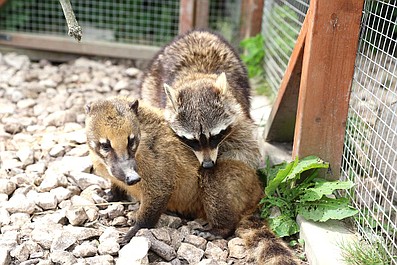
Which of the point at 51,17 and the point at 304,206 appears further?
the point at 51,17

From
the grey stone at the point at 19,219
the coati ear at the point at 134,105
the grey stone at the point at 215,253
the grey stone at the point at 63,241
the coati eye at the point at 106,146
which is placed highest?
the coati ear at the point at 134,105

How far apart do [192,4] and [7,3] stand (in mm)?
2348

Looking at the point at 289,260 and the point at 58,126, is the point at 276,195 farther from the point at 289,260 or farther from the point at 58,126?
the point at 58,126

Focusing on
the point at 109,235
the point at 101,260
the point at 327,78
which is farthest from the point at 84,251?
the point at 327,78

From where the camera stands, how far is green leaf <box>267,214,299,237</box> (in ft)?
11.5

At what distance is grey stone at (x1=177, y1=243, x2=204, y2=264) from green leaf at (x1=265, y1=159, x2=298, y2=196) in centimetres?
62

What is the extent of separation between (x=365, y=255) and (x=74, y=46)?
15.5ft

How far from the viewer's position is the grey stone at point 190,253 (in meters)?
3.29

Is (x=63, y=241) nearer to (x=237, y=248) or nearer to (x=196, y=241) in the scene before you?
(x=196, y=241)

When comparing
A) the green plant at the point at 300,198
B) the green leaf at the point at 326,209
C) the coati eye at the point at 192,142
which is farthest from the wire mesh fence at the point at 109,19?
the green leaf at the point at 326,209

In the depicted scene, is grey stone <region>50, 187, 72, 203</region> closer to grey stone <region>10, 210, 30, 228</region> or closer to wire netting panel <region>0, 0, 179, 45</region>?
grey stone <region>10, 210, 30, 228</region>

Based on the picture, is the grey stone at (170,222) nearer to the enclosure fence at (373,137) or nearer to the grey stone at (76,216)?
the grey stone at (76,216)

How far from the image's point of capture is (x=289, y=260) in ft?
10.3

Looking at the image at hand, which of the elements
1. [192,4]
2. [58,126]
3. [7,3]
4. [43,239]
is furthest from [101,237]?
[7,3]
